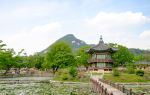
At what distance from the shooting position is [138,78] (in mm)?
79625

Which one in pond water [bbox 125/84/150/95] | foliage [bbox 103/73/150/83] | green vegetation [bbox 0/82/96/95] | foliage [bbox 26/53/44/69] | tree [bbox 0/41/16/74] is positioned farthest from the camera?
foliage [bbox 26/53/44/69]

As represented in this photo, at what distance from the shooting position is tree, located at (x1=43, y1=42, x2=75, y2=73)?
382 ft

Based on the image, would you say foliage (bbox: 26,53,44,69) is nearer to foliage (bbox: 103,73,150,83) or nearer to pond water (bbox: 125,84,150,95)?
foliage (bbox: 103,73,150,83)

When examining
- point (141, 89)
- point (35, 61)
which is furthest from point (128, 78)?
point (35, 61)

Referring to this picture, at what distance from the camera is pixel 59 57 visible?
117m

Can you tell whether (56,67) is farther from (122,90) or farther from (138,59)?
(122,90)

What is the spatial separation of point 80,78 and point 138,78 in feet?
45.6

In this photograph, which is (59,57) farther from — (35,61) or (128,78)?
(128,78)

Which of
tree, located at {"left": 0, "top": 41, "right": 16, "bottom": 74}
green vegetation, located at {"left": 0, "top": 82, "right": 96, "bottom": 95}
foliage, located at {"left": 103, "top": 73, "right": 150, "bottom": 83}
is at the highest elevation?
tree, located at {"left": 0, "top": 41, "right": 16, "bottom": 74}

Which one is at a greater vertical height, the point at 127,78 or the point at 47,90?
the point at 127,78

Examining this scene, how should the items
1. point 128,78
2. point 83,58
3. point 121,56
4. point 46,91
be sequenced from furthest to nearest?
point 83,58
point 121,56
point 128,78
point 46,91

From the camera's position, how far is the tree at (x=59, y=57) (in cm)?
11650

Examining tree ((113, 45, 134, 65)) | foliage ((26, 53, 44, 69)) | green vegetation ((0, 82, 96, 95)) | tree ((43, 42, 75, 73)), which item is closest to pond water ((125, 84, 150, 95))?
green vegetation ((0, 82, 96, 95))

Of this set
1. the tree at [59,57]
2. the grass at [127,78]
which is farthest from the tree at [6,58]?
the grass at [127,78]
